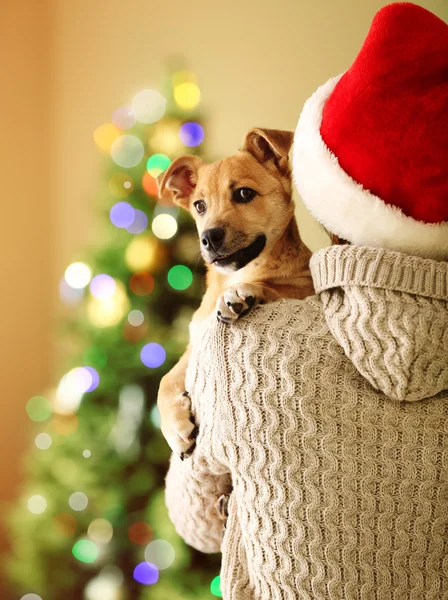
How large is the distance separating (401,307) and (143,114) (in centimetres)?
152

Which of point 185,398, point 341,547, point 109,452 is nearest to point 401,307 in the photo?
point 341,547

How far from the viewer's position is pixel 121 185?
198 centimetres

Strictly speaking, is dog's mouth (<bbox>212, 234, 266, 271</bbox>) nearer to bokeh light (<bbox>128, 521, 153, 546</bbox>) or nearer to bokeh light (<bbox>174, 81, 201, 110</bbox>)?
bokeh light (<bbox>174, 81, 201, 110</bbox>)

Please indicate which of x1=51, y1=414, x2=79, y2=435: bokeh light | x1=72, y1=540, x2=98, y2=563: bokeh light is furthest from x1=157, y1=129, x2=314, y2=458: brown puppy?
x1=72, y1=540, x2=98, y2=563: bokeh light

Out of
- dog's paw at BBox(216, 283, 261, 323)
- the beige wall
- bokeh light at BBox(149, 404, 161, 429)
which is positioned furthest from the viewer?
the beige wall

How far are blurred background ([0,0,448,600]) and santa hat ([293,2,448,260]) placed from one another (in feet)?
3.58

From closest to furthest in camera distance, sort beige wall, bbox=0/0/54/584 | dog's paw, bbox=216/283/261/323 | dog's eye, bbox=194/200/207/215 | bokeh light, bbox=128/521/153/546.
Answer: dog's paw, bbox=216/283/261/323 < dog's eye, bbox=194/200/207/215 < bokeh light, bbox=128/521/153/546 < beige wall, bbox=0/0/54/584

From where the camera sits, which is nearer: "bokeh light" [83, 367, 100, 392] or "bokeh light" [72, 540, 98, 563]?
"bokeh light" [83, 367, 100, 392]

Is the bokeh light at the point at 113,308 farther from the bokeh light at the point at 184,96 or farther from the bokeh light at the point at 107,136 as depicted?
the bokeh light at the point at 184,96

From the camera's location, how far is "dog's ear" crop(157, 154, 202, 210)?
174 centimetres

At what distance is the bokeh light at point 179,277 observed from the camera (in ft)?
6.52

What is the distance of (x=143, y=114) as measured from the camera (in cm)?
200

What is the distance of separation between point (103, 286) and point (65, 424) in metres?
0.59

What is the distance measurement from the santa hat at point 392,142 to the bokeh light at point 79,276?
48.8 inches
